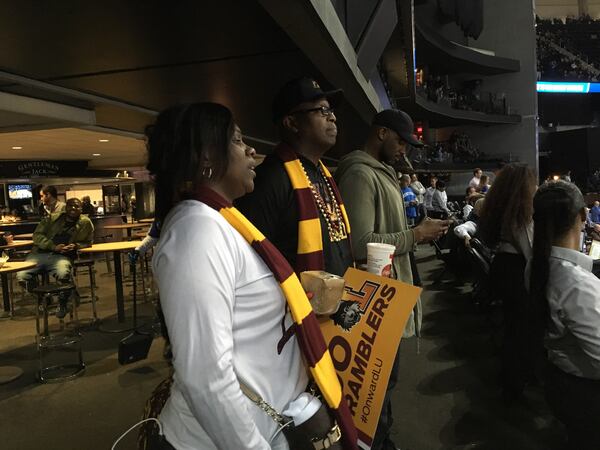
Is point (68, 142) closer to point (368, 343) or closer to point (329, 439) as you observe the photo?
point (368, 343)

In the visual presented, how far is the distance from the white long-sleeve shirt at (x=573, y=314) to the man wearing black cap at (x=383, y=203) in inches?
21.0

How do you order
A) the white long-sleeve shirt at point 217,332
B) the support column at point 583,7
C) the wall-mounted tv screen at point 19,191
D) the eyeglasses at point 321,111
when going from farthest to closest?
1. the support column at point 583,7
2. the wall-mounted tv screen at point 19,191
3. the eyeglasses at point 321,111
4. the white long-sleeve shirt at point 217,332

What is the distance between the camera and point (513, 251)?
10.6 ft

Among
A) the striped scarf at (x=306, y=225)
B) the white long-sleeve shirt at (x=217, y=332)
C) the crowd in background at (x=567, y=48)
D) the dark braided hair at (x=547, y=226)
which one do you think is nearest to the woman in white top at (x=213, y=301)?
the white long-sleeve shirt at (x=217, y=332)

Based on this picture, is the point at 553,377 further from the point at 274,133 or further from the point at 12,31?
the point at 274,133

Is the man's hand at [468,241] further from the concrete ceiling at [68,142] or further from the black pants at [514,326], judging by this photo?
the concrete ceiling at [68,142]

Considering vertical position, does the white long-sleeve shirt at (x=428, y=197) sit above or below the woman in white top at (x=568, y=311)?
above

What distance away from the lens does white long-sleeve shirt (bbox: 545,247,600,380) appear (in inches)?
73.0

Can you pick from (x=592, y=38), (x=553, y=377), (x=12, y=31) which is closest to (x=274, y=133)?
(x=12, y=31)

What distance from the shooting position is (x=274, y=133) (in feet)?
25.1

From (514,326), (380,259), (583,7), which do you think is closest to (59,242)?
(380,259)

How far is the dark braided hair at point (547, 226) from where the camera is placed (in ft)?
6.68

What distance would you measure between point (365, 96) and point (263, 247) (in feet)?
15.1

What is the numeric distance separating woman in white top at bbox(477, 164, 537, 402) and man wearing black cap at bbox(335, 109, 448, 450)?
1183 millimetres
